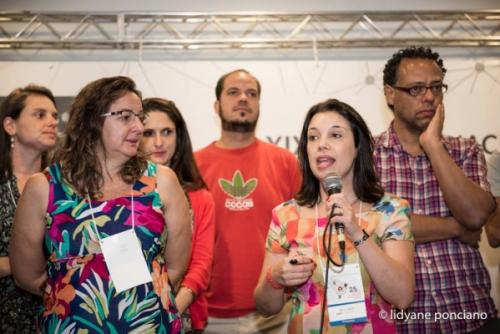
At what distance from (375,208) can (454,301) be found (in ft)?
3.01

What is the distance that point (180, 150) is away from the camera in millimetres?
3105

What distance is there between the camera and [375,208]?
2098 mm

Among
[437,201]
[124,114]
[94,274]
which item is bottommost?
[94,274]

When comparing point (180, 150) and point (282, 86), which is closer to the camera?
point (180, 150)

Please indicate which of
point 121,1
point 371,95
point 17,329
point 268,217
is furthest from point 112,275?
point 121,1

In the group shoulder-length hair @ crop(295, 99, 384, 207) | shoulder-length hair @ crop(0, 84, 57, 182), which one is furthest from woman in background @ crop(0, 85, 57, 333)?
shoulder-length hair @ crop(295, 99, 384, 207)

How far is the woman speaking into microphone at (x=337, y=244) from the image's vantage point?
188cm

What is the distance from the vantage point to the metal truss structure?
4633 mm

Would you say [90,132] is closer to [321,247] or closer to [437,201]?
[321,247]

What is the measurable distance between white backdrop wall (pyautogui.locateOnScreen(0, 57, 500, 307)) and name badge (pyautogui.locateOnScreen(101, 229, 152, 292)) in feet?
9.13

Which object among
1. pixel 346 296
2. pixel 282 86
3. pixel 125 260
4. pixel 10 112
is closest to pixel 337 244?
pixel 346 296

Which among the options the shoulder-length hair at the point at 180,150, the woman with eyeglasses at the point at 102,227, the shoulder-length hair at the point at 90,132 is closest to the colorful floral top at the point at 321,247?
the woman with eyeglasses at the point at 102,227

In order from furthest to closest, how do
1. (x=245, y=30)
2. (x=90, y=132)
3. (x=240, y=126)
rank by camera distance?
(x=245, y=30) → (x=240, y=126) → (x=90, y=132)

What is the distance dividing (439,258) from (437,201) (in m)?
0.31
